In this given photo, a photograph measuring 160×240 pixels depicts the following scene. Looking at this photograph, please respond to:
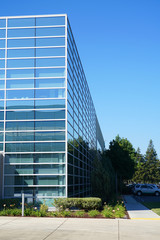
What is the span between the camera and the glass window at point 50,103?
21.6 m

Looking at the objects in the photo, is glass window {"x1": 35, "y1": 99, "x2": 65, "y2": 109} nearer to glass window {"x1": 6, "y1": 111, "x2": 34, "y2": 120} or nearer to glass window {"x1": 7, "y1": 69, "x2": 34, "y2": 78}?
glass window {"x1": 6, "y1": 111, "x2": 34, "y2": 120}

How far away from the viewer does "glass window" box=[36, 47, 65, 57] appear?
2255cm

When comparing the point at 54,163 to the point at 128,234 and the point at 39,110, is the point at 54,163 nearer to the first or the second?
the point at 39,110

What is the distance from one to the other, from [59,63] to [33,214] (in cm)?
1011

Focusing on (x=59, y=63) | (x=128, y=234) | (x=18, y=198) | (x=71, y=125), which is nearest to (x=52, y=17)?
(x=59, y=63)

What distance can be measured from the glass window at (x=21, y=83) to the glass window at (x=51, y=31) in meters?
3.39

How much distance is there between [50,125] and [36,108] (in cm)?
146

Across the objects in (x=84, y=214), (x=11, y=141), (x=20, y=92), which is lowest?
(x=84, y=214)

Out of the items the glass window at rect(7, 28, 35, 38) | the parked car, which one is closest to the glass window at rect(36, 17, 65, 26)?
the glass window at rect(7, 28, 35, 38)

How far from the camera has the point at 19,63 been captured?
2262cm

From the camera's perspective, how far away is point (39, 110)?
21750 mm

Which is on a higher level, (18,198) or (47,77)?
(47,77)

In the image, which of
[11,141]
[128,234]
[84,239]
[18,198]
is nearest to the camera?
[84,239]

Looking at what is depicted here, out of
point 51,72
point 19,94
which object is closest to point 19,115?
point 19,94
